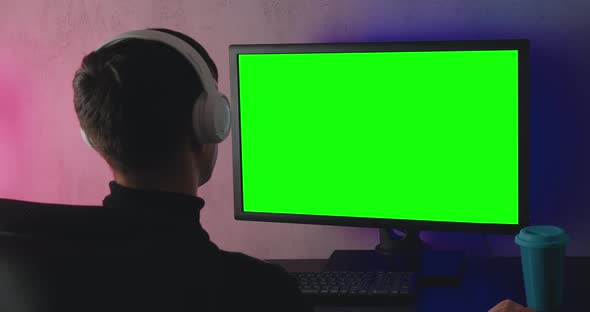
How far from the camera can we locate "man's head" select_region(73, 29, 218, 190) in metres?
0.97

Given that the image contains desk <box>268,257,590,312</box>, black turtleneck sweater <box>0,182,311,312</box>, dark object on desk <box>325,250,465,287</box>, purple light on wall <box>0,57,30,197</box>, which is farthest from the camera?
purple light on wall <box>0,57,30,197</box>

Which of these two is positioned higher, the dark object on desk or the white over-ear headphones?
the white over-ear headphones

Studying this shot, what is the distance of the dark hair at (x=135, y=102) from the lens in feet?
3.17

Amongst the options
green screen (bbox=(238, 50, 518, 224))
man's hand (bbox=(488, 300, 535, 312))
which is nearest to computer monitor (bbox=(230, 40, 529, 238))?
green screen (bbox=(238, 50, 518, 224))

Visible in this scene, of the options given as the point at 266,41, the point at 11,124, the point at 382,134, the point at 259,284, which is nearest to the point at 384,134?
the point at 382,134

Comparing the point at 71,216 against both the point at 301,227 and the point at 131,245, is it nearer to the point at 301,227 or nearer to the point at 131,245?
the point at 131,245

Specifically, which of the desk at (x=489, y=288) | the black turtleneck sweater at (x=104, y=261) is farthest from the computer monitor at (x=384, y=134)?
the black turtleneck sweater at (x=104, y=261)

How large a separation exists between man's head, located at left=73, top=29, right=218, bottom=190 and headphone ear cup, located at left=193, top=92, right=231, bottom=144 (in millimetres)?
11

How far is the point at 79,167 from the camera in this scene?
1.94 metres

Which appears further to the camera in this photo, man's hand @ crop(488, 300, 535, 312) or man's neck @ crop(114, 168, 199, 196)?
man's hand @ crop(488, 300, 535, 312)

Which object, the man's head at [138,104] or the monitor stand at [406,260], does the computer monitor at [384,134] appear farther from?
the man's head at [138,104]

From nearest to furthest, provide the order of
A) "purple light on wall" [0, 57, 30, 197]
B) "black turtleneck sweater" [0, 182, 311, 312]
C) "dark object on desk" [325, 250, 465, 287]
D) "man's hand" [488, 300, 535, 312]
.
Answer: "black turtleneck sweater" [0, 182, 311, 312], "man's hand" [488, 300, 535, 312], "dark object on desk" [325, 250, 465, 287], "purple light on wall" [0, 57, 30, 197]

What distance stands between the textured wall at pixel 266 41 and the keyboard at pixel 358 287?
0.24 metres

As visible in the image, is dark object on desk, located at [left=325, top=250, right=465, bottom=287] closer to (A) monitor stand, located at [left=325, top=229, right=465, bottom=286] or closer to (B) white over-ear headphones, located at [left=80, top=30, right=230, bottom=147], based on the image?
(A) monitor stand, located at [left=325, top=229, right=465, bottom=286]
